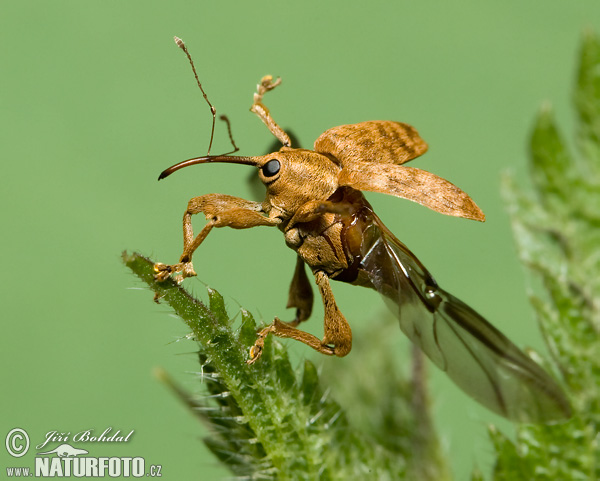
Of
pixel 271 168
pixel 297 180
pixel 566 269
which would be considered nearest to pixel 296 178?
pixel 297 180

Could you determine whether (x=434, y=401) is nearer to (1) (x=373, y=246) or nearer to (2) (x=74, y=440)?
(1) (x=373, y=246)

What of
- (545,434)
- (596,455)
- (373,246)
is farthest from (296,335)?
(596,455)

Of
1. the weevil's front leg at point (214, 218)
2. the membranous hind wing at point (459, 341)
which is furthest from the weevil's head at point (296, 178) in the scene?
the membranous hind wing at point (459, 341)

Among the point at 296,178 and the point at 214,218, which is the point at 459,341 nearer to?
the point at 296,178

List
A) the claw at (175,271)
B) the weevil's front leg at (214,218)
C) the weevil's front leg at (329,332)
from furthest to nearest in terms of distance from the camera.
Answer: the weevil's front leg at (329,332), the weevil's front leg at (214,218), the claw at (175,271)

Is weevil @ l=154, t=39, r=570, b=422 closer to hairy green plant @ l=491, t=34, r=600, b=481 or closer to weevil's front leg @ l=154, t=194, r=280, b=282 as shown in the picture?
weevil's front leg @ l=154, t=194, r=280, b=282

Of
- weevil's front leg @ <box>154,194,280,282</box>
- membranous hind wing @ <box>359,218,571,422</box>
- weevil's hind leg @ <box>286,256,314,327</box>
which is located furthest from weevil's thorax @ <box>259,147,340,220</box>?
weevil's hind leg @ <box>286,256,314,327</box>

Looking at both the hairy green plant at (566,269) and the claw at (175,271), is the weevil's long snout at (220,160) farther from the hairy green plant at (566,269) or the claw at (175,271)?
the hairy green plant at (566,269)
